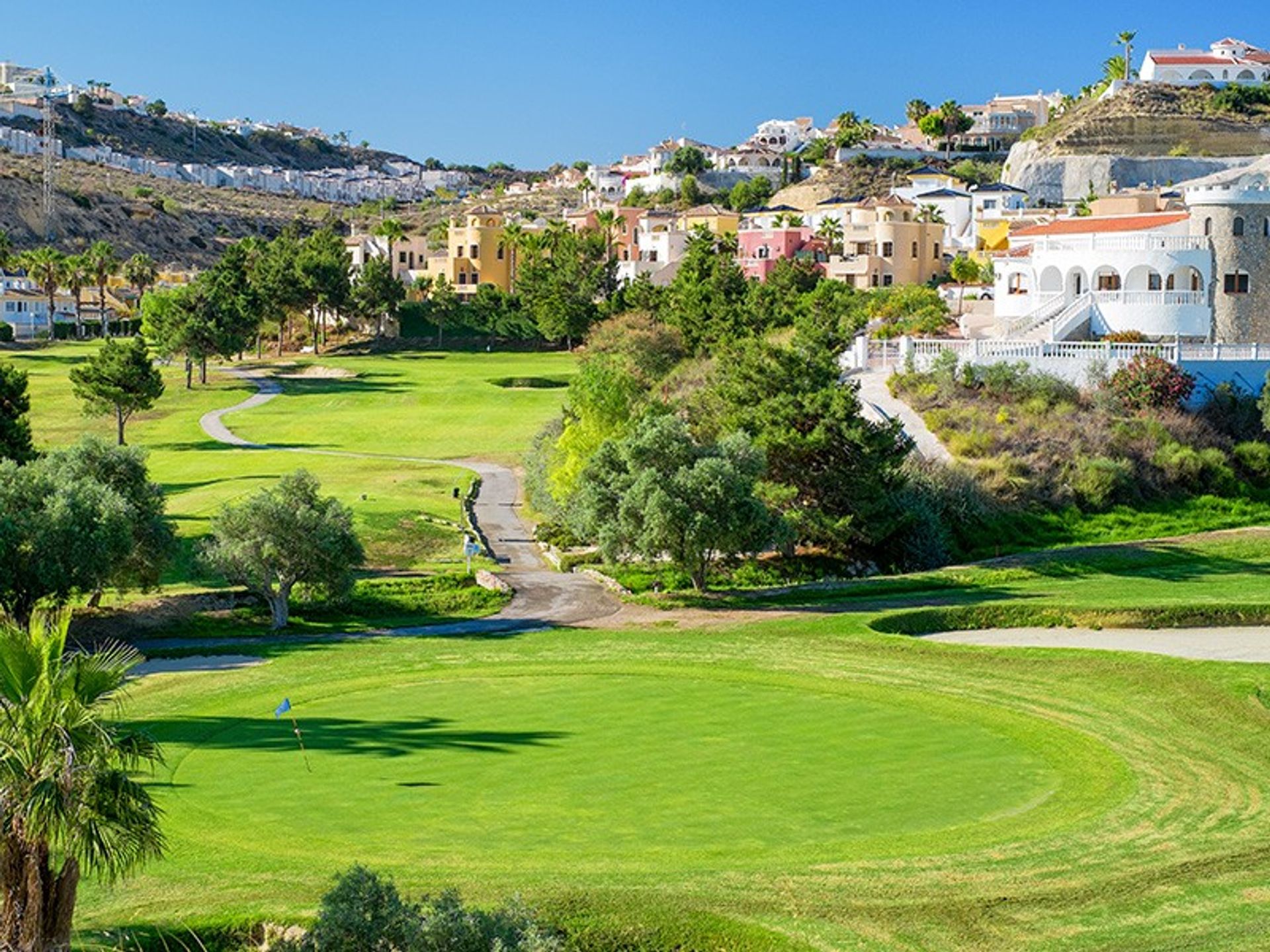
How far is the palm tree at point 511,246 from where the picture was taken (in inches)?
5369

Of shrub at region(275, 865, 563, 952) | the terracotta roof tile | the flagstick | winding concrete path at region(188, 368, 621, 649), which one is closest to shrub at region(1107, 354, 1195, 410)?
the terracotta roof tile

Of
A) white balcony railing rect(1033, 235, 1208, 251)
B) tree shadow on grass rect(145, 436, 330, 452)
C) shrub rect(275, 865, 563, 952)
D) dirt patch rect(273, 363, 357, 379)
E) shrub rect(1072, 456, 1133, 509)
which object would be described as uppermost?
white balcony railing rect(1033, 235, 1208, 251)

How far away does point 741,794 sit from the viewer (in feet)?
79.7

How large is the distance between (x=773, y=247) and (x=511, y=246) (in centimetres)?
2679

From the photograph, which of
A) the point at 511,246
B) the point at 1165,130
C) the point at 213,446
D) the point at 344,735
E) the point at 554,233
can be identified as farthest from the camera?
the point at 1165,130

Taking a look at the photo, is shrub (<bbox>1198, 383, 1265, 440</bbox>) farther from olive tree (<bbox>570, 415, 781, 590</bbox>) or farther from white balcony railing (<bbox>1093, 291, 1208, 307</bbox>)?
olive tree (<bbox>570, 415, 781, 590</bbox>)

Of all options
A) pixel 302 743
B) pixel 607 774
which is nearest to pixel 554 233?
pixel 302 743

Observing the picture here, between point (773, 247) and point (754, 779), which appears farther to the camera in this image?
point (773, 247)

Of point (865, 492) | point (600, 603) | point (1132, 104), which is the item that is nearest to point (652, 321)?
point (865, 492)

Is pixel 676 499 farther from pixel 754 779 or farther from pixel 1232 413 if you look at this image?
pixel 1232 413

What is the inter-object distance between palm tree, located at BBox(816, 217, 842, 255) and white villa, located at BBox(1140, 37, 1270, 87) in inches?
2338

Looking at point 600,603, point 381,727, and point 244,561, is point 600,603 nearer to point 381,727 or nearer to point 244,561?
point 244,561

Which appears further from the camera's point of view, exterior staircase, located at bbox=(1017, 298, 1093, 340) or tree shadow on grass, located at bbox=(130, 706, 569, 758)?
exterior staircase, located at bbox=(1017, 298, 1093, 340)

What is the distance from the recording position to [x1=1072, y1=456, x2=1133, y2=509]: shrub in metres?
56.3
